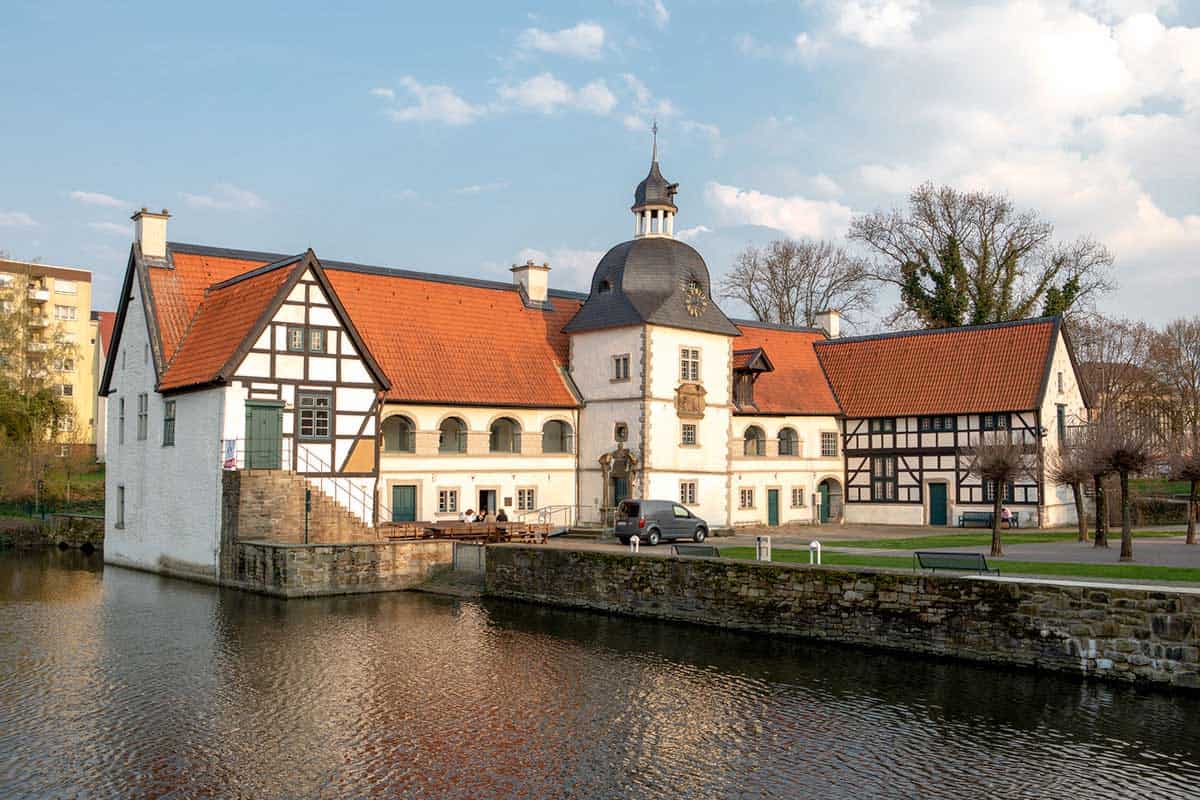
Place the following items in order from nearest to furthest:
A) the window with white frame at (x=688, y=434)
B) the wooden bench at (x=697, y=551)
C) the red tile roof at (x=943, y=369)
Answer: the wooden bench at (x=697, y=551) → the window with white frame at (x=688, y=434) → the red tile roof at (x=943, y=369)

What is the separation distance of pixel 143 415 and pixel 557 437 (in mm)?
14182

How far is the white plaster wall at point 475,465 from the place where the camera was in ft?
116

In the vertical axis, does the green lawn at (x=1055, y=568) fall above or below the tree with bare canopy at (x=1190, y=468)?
below

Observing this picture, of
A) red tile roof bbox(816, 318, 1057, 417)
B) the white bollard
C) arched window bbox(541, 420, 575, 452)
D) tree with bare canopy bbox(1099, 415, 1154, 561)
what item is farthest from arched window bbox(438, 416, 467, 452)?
tree with bare canopy bbox(1099, 415, 1154, 561)

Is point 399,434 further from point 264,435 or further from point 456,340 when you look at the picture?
point 264,435

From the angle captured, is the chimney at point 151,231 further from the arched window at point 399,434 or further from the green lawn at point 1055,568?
the green lawn at point 1055,568

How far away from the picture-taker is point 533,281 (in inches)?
1693

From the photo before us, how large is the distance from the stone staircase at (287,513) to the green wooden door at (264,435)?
454mm

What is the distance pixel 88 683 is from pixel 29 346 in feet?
140

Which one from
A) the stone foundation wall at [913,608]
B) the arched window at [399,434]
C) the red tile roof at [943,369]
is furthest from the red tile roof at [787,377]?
the stone foundation wall at [913,608]

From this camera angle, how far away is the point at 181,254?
118ft

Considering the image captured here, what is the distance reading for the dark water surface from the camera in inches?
514

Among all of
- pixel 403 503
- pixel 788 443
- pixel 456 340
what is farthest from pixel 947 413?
pixel 403 503

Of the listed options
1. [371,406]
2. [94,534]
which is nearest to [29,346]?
[94,534]
